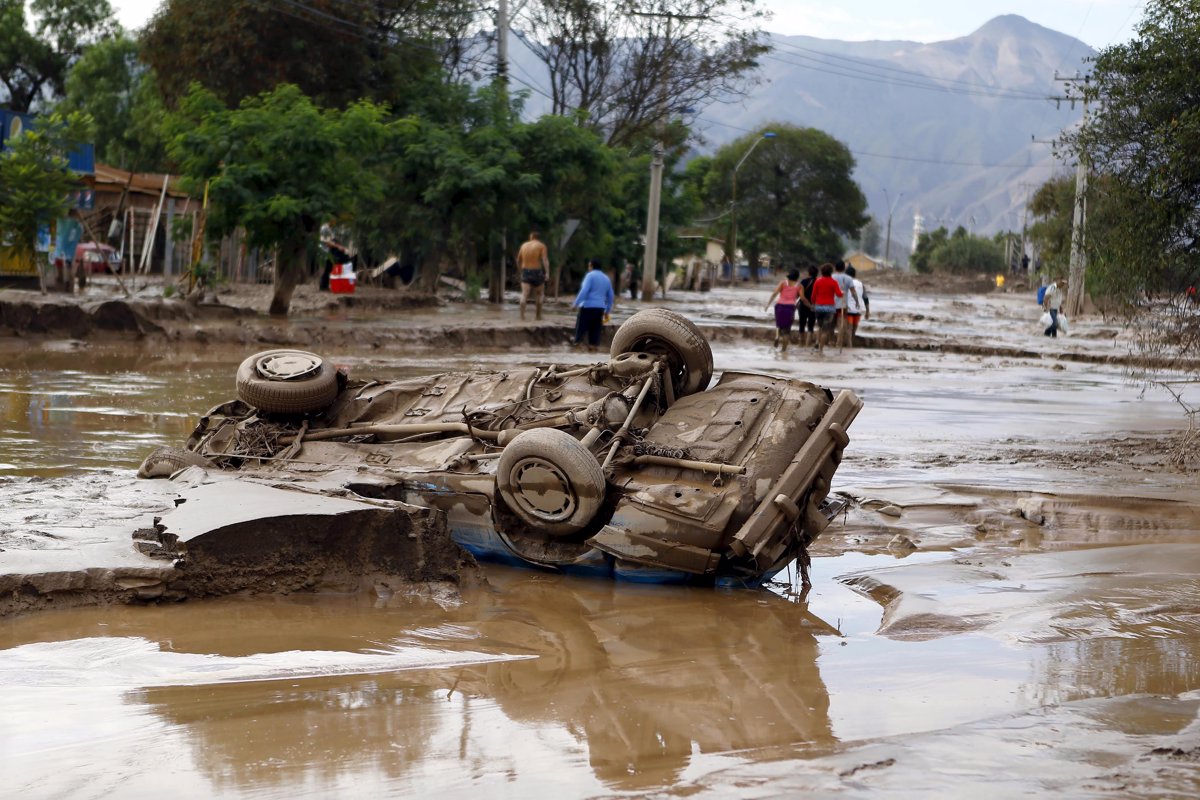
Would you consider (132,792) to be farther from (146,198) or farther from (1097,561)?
(146,198)

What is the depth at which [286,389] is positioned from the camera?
8.75 m

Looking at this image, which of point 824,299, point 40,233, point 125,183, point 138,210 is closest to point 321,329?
point 40,233

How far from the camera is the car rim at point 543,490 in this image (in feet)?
22.9

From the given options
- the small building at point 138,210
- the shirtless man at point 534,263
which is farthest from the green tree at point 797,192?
the shirtless man at point 534,263

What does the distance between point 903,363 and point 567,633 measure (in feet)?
58.3

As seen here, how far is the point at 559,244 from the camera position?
33531 mm

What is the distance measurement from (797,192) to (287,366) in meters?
96.6

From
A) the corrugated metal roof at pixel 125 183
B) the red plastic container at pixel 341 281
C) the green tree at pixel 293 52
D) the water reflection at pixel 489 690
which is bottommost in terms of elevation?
the water reflection at pixel 489 690

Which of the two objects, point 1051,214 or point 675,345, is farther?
point 1051,214

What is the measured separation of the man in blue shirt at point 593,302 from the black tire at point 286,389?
12906 mm

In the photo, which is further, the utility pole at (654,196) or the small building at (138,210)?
the utility pole at (654,196)

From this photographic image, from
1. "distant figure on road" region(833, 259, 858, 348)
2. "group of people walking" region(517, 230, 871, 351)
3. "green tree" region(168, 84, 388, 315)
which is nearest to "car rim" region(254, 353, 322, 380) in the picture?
"green tree" region(168, 84, 388, 315)

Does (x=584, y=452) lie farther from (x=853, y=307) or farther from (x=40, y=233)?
(x=40, y=233)

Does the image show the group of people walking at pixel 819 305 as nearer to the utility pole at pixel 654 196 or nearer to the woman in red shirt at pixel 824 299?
the woman in red shirt at pixel 824 299
